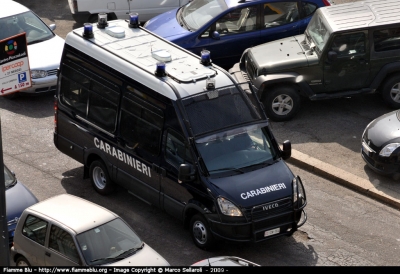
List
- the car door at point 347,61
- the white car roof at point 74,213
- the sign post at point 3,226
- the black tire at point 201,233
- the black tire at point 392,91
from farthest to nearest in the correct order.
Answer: the black tire at point 392,91 → the car door at point 347,61 → the black tire at point 201,233 → the white car roof at point 74,213 → the sign post at point 3,226

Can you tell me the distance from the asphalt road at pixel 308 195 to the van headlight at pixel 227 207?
2.78 ft

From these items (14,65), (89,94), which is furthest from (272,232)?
(14,65)

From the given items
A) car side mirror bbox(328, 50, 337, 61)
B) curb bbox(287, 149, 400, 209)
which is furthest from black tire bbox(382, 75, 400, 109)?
curb bbox(287, 149, 400, 209)

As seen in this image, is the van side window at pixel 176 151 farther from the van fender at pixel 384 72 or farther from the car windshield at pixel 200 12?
the car windshield at pixel 200 12

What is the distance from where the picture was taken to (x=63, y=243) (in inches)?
422

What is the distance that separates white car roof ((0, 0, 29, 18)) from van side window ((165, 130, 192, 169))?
7.68 m

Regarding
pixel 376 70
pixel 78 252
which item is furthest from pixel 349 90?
pixel 78 252

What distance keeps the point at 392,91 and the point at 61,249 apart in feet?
27.8

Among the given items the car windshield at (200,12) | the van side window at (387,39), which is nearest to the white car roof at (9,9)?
the car windshield at (200,12)

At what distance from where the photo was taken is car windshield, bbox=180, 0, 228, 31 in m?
17.7

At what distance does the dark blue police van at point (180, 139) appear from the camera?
11.8 m

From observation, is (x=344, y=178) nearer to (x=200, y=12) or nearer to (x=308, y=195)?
(x=308, y=195)

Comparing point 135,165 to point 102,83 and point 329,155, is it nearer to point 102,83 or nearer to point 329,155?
point 102,83

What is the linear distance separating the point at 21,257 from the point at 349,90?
7.86 metres
